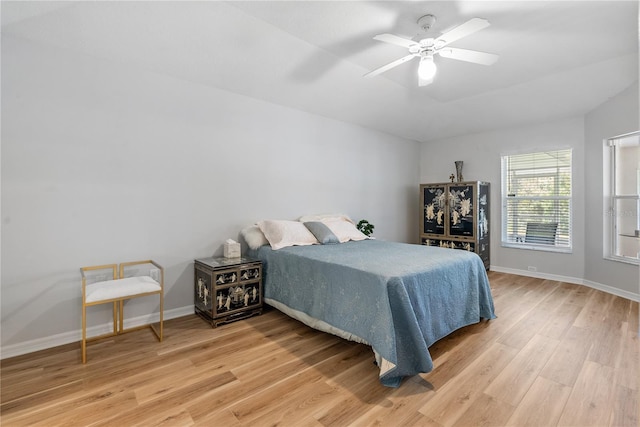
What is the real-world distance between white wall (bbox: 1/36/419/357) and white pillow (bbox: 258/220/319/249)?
1.12 ft

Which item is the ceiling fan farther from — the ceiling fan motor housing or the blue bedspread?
the blue bedspread

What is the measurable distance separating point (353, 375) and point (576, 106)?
15.2 feet

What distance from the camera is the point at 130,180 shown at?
2793mm

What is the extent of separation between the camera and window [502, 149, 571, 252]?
4512mm

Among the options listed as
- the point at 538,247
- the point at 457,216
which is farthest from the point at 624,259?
the point at 457,216

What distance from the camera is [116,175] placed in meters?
2.72

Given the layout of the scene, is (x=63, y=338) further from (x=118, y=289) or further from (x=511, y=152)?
(x=511, y=152)

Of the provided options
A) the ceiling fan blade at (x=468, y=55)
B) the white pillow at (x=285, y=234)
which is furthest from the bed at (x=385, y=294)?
the ceiling fan blade at (x=468, y=55)

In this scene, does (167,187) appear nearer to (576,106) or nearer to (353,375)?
(353,375)

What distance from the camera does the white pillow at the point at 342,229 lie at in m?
3.80

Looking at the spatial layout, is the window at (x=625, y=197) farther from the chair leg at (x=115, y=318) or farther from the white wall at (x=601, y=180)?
the chair leg at (x=115, y=318)

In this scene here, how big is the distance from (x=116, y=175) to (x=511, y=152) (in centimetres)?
557

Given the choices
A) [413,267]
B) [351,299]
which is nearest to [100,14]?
[351,299]

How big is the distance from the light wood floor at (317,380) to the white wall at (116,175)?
602 millimetres
